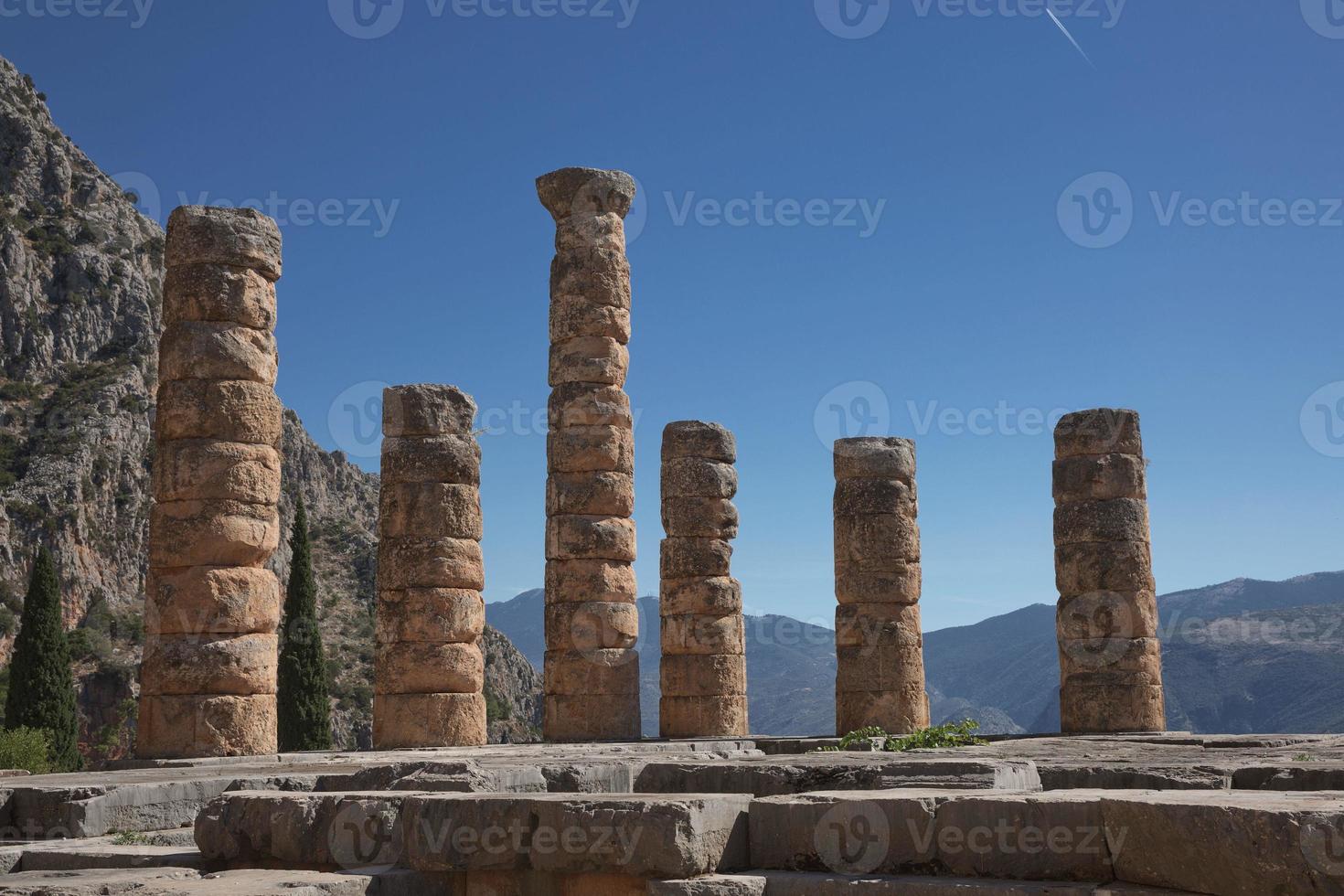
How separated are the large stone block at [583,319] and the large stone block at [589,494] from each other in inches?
85.6

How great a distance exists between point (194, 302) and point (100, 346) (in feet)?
A: 187

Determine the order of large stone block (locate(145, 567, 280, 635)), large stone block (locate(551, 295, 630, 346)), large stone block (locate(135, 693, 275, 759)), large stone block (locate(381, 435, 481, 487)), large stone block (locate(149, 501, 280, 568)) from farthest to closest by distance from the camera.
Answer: large stone block (locate(551, 295, 630, 346)) < large stone block (locate(381, 435, 481, 487)) < large stone block (locate(149, 501, 280, 568)) < large stone block (locate(145, 567, 280, 635)) < large stone block (locate(135, 693, 275, 759))

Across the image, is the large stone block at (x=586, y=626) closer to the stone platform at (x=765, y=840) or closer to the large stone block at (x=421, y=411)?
the large stone block at (x=421, y=411)

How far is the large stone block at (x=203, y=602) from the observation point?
46.8 feet

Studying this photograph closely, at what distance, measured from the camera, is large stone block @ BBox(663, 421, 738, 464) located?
2239 centimetres

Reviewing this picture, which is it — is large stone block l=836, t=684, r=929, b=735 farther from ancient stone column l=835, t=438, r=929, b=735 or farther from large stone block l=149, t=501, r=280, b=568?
large stone block l=149, t=501, r=280, b=568

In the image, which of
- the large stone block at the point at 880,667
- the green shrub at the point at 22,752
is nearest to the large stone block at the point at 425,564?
the large stone block at the point at 880,667

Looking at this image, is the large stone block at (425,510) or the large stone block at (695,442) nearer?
the large stone block at (425,510)

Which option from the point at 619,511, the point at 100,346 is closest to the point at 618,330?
the point at 619,511

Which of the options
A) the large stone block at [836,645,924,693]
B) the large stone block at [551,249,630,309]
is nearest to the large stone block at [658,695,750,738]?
the large stone block at [836,645,924,693]

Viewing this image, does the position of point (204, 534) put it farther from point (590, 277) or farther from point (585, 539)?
point (590, 277)

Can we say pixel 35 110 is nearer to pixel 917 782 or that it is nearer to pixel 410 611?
pixel 410 611

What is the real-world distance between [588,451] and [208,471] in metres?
6.80

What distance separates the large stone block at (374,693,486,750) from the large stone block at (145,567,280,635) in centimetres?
301
